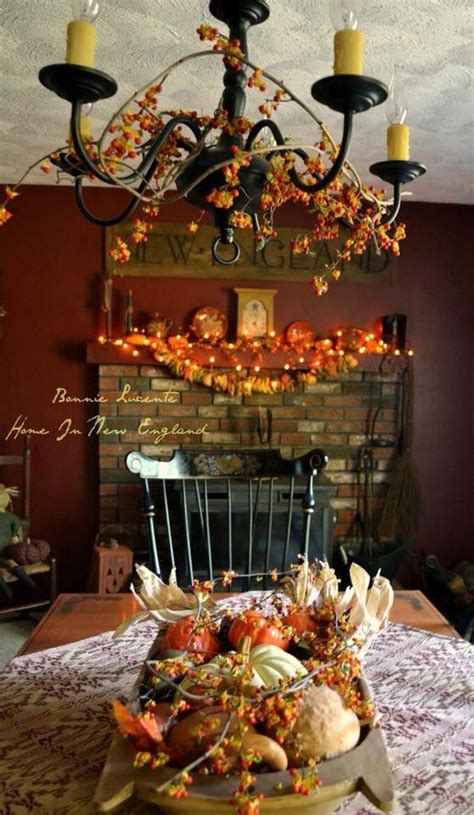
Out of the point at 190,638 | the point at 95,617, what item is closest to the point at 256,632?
the point at 190,638

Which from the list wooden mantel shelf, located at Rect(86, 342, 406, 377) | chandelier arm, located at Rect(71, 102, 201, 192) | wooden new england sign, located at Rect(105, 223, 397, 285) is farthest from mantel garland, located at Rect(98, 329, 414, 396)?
chandelier arm, located at Rect(71, 102, 201, 192)

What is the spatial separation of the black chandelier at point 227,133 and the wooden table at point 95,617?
87 cm

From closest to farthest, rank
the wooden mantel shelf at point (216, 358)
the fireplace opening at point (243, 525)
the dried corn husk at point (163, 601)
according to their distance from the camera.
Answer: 1. the dried corn husk at point (163, 601)
2. the fireplace opening at point (243, 525)
3. the wooden mantel shelf at point (216, 358)

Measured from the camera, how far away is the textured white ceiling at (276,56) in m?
1.90

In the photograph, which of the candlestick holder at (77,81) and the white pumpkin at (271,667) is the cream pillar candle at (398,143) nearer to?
the candlestick holder at (77,81)

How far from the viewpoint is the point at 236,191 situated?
113 cm

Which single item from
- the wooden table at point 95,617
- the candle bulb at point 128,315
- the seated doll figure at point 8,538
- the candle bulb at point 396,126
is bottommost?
the seated doll figure at point 8,538

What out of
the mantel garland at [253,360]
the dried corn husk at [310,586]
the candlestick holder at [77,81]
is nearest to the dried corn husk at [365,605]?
the dried corn husk at [310,586]

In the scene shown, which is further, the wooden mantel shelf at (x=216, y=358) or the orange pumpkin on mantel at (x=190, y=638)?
the wooden mantel shelf at (x=216, y=358)

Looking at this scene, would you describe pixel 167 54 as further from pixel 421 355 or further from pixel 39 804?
pixel 421 355

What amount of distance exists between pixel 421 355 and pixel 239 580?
5.84ft

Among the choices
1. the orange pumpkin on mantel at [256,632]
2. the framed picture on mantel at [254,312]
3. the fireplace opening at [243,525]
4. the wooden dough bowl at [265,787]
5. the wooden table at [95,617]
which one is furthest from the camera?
the framed picture on mantel at [254,312]

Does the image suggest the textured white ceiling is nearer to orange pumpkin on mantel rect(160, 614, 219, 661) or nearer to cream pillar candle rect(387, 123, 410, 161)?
cream pillar candle rect(387, 123, 410, 161)

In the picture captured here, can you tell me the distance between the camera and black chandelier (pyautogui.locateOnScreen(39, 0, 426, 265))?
0.95 metres
